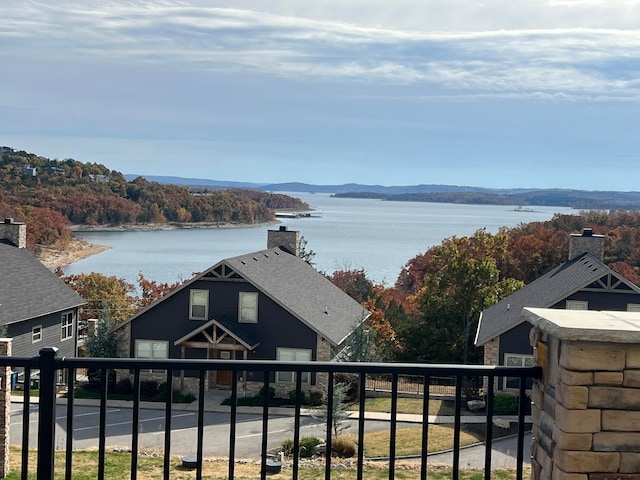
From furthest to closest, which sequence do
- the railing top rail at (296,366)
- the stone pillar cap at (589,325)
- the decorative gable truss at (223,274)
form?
the decorative gable truss at (223,274), the railing top rail at (296,366), the stone pillar cap at (589,325)

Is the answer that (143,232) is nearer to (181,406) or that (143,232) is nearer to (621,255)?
(621,255)

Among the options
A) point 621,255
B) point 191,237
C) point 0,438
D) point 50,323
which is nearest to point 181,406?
point 50,323

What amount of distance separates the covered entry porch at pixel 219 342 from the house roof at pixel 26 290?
4954mm

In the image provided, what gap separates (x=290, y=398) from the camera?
84.7ft

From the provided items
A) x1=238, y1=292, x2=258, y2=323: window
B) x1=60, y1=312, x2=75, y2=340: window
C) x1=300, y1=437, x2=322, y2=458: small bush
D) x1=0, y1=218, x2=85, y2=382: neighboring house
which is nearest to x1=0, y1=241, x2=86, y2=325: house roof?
x1=0, y1=218, x2=85, y2=382: neighboring house

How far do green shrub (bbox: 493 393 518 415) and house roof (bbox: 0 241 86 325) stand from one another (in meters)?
15.7

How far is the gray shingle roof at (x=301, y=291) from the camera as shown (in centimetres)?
2733

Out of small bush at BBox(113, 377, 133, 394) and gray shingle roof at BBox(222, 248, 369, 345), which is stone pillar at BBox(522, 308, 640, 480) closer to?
gray shingle roof at BBox(222, 248, 369, 345)

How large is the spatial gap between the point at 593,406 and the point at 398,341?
27.4 meters

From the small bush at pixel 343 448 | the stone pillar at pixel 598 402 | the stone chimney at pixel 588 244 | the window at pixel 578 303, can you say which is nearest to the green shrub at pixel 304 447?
the small bush at pixel 343 448

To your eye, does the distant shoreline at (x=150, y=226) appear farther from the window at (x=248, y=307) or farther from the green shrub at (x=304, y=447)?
the green shrub at (x=304, y=447)

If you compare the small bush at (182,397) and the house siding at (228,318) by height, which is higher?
the house siding at (228,318)

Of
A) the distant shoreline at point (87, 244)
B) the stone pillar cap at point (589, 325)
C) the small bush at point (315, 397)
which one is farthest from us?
the distant shoreline at point (87, 244)

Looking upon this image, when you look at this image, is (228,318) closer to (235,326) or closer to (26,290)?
(235,326)
